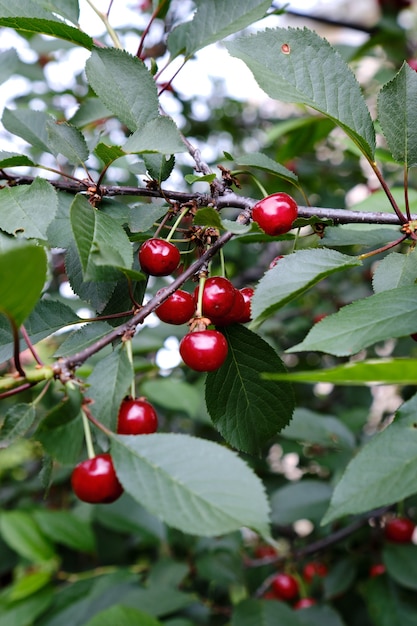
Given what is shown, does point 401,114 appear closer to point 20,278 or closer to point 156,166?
point 156,166

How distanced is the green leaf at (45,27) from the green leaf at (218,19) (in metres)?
0.25

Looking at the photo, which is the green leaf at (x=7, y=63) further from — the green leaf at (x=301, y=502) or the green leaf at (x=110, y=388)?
the green leaf at (x=301, y=502)

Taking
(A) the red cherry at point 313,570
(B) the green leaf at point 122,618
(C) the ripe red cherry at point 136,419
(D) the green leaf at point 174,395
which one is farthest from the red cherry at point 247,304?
(A) the red cherry at point 313,570

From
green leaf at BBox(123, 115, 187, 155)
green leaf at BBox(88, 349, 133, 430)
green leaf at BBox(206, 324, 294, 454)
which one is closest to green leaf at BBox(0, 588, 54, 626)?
green leaf at BBox(206, 324, 294, 454)

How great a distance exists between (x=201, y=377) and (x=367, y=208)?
1.10m

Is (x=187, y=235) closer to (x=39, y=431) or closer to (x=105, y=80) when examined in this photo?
(x=105, y=80)

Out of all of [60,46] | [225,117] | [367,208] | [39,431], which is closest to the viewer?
[39,431]

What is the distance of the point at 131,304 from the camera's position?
3.16 ft

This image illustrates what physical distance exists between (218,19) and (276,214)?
1.67ft

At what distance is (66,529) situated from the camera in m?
2.16

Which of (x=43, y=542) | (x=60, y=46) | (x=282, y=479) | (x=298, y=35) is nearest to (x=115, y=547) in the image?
(x=43, y=542)

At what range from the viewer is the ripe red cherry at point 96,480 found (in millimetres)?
767

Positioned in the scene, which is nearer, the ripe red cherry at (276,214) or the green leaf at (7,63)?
the ripe red cherry at (276,214)

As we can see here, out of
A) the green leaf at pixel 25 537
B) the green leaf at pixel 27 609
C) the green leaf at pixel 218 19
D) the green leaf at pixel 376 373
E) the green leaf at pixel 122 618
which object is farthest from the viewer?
the green leaf at pixel 25 537
